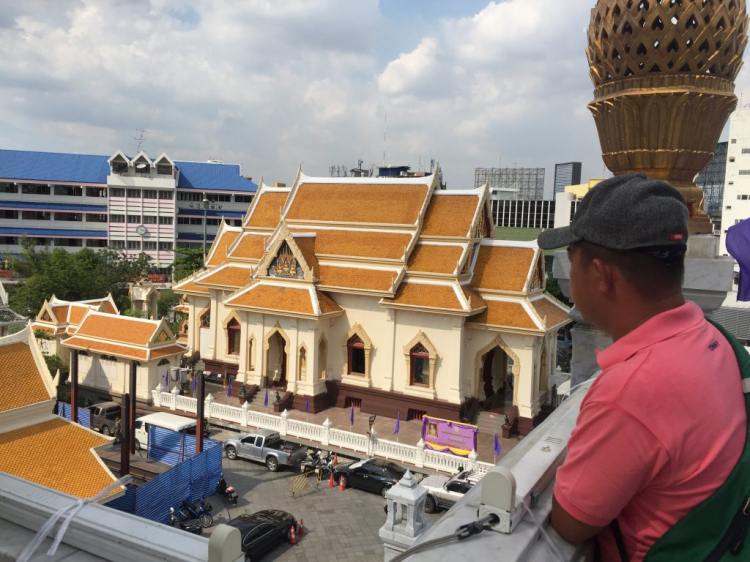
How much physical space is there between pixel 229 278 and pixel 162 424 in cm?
830

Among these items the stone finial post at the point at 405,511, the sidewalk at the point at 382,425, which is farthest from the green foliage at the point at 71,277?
the stone finial post at the point at 405,511

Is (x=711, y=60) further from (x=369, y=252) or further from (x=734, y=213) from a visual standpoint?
(x=734, y=213)

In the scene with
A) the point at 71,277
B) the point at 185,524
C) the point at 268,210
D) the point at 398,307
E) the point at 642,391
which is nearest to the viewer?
the point at 642,391

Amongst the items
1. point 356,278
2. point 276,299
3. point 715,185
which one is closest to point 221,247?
point 276,299

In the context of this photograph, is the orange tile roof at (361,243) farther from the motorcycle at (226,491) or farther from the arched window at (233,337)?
the motorcycle at (226,491)

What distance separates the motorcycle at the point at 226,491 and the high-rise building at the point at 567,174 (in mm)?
86305

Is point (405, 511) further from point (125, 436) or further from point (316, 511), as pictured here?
point (125, 436)

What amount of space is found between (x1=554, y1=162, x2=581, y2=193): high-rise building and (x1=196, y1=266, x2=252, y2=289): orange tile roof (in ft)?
253

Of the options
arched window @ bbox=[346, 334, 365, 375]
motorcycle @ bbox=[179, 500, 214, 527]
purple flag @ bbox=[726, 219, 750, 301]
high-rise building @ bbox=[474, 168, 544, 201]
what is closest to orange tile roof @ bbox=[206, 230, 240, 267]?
arched window @ bbox=[346, 334, 365, 375]

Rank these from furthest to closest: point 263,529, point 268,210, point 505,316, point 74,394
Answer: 1. point 268,210
2. point 505,316
3. point 74,394
4. point 263,529

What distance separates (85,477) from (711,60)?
11.7 meters

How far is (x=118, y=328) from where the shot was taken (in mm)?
22906

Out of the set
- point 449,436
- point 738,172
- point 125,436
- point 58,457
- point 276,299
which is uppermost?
point 738,172

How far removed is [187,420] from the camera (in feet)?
62.0
